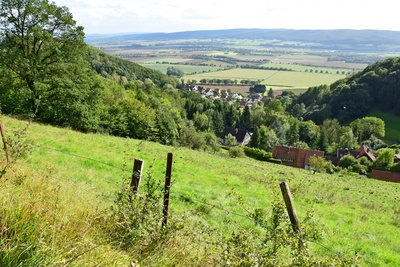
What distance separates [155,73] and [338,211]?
406ft

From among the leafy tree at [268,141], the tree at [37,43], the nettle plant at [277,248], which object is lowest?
the leafy tree at [268,141]

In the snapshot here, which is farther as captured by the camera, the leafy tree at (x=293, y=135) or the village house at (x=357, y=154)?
the leafy tree at (x=293, y=135)

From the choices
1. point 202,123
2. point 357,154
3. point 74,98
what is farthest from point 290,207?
point 202,123

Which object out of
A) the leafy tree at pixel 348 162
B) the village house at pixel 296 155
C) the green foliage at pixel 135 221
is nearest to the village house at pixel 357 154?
the village house at pixel 296 155

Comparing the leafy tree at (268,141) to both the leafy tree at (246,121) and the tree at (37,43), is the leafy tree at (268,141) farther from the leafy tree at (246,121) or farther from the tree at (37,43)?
the tree at (37,43)

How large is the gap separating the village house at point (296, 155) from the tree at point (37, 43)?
46.3 m

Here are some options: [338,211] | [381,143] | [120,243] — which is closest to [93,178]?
[120,243]

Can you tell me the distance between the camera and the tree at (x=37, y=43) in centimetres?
2142

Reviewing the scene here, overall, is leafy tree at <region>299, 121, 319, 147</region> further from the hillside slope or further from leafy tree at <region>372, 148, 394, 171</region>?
the hillside slope

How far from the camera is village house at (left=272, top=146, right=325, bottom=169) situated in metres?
60.3

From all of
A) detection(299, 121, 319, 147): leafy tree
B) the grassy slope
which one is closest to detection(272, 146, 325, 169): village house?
detection(299, 121, 319, 147): leafy tree

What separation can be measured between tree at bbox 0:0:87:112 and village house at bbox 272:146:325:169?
46.3 m

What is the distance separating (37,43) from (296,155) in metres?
49.9

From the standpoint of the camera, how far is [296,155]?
201 ft
